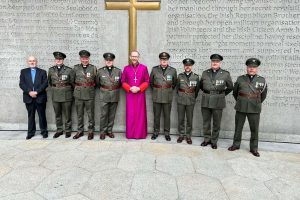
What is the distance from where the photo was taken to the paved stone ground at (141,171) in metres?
3.41

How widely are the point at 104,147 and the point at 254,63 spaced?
3216 mm

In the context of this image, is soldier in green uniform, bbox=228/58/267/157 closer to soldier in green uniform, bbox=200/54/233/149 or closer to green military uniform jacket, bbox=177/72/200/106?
soldier in green uniform, bbox=200/54/233/149

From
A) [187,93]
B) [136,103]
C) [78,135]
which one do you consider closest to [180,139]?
[187,93]

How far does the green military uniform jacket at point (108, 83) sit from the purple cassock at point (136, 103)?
0.50 feet

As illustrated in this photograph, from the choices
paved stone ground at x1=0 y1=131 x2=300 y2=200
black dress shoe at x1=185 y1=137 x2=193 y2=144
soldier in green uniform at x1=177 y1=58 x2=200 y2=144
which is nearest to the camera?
paved stone ground at x1=0 y1=131 x2=300 y2=200

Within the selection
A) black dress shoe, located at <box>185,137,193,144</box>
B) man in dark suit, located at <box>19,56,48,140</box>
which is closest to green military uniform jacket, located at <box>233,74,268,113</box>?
black dress shoe, located at <box>185,137,193,144</box>

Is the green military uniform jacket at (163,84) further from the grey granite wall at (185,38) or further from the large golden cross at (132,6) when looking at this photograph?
the large golden cross at (132,6)

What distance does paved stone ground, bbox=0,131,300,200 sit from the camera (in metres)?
3.41

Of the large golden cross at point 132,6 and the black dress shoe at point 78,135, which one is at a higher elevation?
the large golden cross at point 132,6

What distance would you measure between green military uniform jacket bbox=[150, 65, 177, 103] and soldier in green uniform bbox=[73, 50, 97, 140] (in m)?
1.33

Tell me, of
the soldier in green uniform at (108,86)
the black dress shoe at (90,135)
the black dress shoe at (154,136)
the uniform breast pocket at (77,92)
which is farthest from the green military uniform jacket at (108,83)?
the black dress shoe at (154,136)

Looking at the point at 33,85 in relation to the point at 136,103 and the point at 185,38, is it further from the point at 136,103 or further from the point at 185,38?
the point at 185,38

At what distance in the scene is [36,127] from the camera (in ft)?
20.3

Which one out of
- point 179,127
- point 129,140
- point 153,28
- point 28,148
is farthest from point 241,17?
point 28,148
